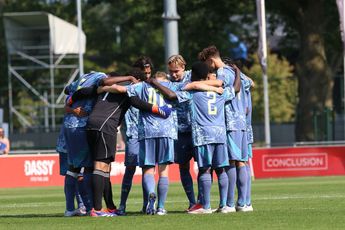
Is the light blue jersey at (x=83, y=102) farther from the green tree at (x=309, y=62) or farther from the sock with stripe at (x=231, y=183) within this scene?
the green tree at (x=309, y=62)

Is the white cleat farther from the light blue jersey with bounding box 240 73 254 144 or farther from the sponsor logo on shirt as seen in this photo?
the sponsor logo on shirt

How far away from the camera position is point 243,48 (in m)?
60.2

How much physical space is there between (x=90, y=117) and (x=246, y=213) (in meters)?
2.42

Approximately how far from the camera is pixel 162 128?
575 inches

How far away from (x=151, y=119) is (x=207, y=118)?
0.75 m

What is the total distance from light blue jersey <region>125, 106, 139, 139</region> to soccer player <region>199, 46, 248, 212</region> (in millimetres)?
1604

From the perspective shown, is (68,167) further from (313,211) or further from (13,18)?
(13,18)

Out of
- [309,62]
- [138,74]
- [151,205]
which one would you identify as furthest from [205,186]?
[309,62]

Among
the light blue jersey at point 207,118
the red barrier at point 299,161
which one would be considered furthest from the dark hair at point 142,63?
the red barrier at point 299,161

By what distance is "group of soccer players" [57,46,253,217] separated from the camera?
14.5 meters

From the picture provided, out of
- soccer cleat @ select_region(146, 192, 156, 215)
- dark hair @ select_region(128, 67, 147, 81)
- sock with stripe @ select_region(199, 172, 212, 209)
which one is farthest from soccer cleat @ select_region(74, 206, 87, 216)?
dark hair @ select_region(128, 67, 147, 81)

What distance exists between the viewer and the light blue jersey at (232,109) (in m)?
15.0

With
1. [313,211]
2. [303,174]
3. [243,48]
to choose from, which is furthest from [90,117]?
[243,48]

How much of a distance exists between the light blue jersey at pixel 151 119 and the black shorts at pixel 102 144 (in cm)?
47
